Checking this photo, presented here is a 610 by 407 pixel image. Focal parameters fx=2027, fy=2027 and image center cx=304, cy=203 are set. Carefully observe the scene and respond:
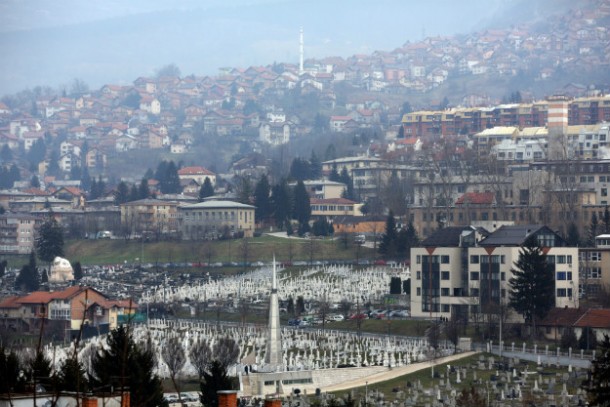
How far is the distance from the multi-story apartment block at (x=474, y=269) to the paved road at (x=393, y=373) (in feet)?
41.7

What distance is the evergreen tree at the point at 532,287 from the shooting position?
7894 centimetres

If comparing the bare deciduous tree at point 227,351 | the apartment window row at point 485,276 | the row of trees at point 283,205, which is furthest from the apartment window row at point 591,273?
the row of trees at point 283,205

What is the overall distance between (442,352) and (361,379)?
6148mm

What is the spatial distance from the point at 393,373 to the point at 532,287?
12.9 meters

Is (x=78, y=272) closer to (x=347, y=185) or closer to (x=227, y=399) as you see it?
(x=347, y=185)

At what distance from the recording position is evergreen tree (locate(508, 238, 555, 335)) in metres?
78.9

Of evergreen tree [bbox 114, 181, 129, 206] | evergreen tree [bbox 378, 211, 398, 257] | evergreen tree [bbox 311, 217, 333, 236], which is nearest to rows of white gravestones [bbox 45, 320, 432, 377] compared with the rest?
evergreen tree [bbox 378, 211, 398, 257]

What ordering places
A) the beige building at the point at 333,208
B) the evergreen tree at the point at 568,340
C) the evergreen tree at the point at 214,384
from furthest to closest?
1. the beige building at the point at 333,208
2. the evergreen tree at the point at 568,340
3. the evergreen tree at the point at 214,384

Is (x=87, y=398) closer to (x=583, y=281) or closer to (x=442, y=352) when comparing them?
(x=442, y=352)

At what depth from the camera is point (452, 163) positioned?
141500 mm

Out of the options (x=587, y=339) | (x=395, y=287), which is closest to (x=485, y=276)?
(x=395, y=287)

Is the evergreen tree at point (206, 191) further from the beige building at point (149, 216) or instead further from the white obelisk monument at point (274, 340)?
the white obelisk monument at point (274, 340)

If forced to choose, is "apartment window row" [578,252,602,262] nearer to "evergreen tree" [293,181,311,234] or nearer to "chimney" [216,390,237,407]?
"evergreen tree" [293,181,311,234]

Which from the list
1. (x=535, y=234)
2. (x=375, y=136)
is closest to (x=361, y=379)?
→ (x=535, y=234)
